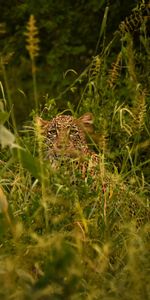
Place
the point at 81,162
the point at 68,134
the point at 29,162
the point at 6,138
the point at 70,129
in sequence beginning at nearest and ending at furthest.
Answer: the point at 6,138, the point at 29,162, the point at 81,162, the point at 68,134, the point at 70,129

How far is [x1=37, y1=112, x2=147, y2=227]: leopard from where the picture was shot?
203 inches

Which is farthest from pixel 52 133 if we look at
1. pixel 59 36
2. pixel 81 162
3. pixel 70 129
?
pixel 59 36

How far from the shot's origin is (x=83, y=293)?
4020mm

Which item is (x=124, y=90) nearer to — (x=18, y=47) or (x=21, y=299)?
(x=18, y=47)

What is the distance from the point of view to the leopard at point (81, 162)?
5.16 metres

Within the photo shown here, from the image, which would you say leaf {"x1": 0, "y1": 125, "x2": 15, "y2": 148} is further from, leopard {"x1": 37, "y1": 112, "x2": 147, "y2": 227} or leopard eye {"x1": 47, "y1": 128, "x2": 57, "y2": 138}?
leopard eye {"x1": 47, "y1": 128, "x2": 57, "y2": 138}

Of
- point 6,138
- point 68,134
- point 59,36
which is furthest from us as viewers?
point 59,36

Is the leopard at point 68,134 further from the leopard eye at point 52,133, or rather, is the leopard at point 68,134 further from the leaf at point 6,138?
the leaf at point 6,138

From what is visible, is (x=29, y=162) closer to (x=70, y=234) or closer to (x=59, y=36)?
(x=70, y=234)

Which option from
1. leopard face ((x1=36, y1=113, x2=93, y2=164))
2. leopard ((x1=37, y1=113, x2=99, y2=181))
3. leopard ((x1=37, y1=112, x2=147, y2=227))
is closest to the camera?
leopard ((x1=37, y1=112, x2=147, y2=227))

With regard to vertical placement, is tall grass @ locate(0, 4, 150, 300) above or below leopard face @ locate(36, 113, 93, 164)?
above

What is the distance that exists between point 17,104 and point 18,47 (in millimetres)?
579

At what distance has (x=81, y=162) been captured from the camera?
5.74 m

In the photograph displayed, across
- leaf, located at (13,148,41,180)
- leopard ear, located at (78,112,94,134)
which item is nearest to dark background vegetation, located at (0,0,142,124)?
leopard ear, located at (78,112,94,134)
